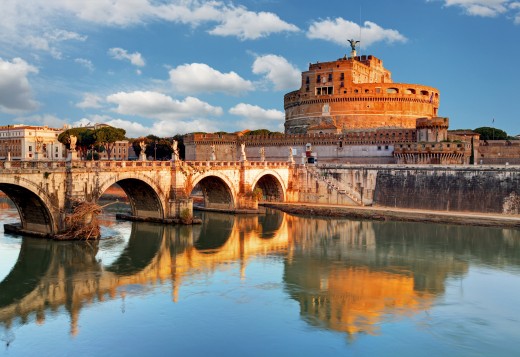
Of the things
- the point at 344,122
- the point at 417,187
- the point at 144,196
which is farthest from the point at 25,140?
the point at 417,187

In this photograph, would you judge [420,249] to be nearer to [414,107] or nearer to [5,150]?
[414,107]

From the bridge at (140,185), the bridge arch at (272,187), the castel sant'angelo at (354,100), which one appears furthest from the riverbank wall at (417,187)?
the castel sant'angelo at (354,100)

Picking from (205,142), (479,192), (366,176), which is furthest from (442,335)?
(205,142)

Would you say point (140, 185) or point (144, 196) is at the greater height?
point (140, 185)

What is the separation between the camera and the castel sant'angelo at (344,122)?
47969 millimetres

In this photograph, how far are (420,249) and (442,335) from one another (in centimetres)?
1178

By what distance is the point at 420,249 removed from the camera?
25125 mm

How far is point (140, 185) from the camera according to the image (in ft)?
97.6

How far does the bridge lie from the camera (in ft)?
75.7

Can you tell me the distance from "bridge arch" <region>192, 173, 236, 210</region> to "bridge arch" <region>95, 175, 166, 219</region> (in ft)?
19.1

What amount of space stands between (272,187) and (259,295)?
25935 millimetres

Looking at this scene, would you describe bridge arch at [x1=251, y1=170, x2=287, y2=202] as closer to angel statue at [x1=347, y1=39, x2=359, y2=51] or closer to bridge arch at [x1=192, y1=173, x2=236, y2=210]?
bridge arch at [x1=192, y1=173, x2=236, y2=210]

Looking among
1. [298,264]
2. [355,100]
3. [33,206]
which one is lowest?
[298,264]

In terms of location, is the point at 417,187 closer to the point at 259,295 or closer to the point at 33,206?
the point at 259,295
